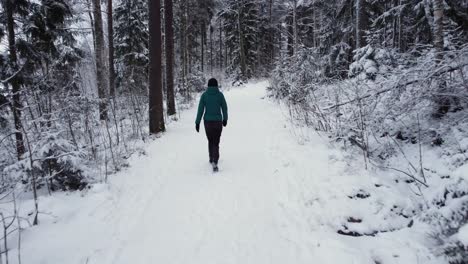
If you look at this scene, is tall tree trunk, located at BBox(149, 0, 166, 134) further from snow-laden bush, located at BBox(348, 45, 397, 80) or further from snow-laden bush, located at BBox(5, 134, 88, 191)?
snow-laden bush, located at BBox(348, 45, 397, 80)

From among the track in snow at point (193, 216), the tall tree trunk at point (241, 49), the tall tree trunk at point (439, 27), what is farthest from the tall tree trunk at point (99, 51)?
the tall tree trunk at point (241, 49)

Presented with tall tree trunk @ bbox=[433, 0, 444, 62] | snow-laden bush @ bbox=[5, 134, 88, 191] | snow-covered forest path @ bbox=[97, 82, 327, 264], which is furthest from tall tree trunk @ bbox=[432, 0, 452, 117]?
snow-laden bush @ bbox=[5, 134, 88, 191]

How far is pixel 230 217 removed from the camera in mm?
3846

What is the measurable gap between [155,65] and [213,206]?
6.28 meters

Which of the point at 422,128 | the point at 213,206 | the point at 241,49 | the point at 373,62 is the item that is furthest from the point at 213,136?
the point at 241,49

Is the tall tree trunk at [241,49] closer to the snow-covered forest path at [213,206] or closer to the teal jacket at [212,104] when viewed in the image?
the snow-covered forest path at [213,206]

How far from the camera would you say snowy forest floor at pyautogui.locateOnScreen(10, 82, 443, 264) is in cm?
304

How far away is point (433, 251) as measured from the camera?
8.52 ft

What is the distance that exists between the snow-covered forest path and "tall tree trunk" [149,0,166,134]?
6.19ft

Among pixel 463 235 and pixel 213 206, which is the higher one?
pixel 463 235

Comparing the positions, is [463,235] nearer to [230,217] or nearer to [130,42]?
[230,217]

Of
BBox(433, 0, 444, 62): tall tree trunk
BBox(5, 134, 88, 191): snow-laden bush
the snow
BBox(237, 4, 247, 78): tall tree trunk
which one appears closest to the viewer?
the snow

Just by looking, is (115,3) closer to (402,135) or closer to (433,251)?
(402,135)

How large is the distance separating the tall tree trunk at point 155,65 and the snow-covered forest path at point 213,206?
189cm
